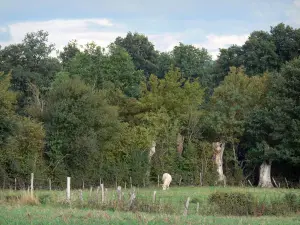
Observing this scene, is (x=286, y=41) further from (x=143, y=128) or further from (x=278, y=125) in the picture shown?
(x=143, y=128)

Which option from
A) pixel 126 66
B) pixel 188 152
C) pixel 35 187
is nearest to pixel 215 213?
pixel 35 187

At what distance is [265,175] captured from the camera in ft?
162

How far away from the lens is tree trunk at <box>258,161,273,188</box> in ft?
161

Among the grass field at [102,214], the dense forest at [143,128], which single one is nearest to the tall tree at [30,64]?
the dense forest at [143,128]

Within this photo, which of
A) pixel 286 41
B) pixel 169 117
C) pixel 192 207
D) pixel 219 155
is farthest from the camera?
pixel 286 41

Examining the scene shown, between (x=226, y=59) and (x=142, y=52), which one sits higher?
(x=142, y=52)

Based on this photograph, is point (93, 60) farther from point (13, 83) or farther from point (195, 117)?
point (195, 117)

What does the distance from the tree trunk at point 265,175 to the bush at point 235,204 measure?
23.1m

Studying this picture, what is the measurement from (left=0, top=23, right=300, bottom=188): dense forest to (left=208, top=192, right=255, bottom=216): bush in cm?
1592

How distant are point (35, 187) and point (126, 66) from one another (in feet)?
78.0

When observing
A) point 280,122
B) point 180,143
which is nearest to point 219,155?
point 180,143

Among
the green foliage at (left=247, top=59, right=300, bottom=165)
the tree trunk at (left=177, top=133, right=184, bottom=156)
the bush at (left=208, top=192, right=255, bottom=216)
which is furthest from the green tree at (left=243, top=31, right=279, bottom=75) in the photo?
the bush at (left=208, top=192, right=255, bottom=216)

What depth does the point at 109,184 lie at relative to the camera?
45.7m

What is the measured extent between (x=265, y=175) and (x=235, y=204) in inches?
949
